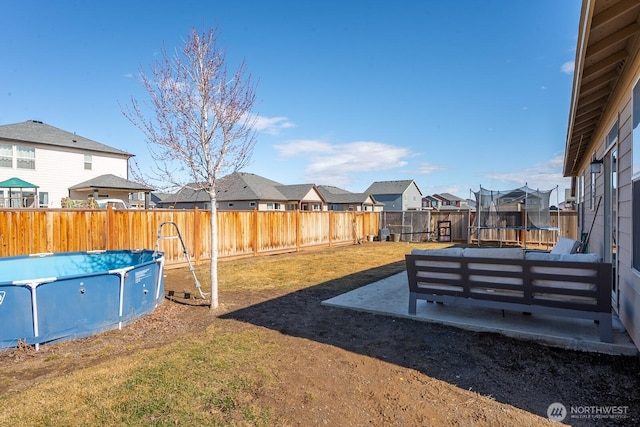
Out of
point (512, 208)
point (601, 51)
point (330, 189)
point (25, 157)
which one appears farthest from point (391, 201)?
point (601, 51)

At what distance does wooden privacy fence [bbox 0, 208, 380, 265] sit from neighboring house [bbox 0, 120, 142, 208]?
30.1 ft

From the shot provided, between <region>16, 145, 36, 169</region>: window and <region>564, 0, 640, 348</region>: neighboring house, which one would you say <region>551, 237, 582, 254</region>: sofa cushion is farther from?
<region>16, 145, 36, 169</region>: window

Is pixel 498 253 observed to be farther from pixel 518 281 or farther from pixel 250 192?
pixel 250 192

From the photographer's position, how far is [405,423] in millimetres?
2543

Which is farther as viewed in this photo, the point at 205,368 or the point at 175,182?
the point at 175,182

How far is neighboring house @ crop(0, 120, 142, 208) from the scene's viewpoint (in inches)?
719

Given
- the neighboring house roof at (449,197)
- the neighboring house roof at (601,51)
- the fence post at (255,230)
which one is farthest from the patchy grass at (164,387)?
the neighboring house roof at (449,197)

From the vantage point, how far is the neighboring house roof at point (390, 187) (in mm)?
52031

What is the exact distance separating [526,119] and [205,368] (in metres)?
16.9

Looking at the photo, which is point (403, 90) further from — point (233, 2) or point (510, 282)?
point (510, 282)

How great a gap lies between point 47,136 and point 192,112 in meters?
19.8

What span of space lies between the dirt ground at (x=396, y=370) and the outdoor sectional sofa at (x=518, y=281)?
465 millimetres

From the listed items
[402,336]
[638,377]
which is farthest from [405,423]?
[638,377]

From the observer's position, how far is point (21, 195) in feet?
57.8
